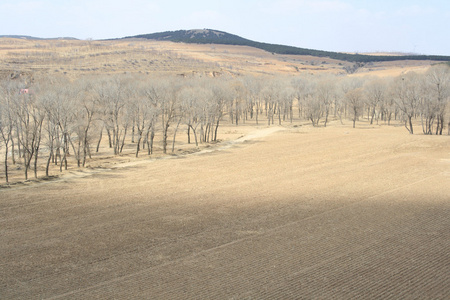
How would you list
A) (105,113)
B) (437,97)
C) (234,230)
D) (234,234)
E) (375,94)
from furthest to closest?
(375,94) → (437,97) → (105,113) → (234,230) → (234,234)

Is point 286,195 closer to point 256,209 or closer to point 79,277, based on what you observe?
point 256,209

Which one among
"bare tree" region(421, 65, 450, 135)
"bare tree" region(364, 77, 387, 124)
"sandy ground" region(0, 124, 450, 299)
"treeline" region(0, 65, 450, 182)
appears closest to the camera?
"sandy ground" region(0, 124, 450, 299)

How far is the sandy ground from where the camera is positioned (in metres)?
15.7

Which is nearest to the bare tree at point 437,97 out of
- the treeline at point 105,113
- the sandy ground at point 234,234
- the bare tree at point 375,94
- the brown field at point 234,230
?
the treeline at point 105,113

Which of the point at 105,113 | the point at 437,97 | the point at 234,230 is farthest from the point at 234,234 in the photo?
the point at 437,97

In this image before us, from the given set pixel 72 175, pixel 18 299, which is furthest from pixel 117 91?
pixel 18 299

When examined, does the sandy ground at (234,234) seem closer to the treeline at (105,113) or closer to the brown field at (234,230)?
the brown field at (234,230)

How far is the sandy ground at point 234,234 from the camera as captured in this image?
1566cm

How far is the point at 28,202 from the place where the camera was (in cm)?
2878

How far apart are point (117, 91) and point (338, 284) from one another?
156 ft

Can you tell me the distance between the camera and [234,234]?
70.7 feet

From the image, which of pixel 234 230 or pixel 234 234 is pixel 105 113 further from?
pixel 234 234

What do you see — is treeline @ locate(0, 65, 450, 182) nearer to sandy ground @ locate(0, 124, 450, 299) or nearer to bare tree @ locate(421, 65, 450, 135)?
bare tree @ locate(421, 65, 450, 135)

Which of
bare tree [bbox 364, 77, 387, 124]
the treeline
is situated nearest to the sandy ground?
the treeline
